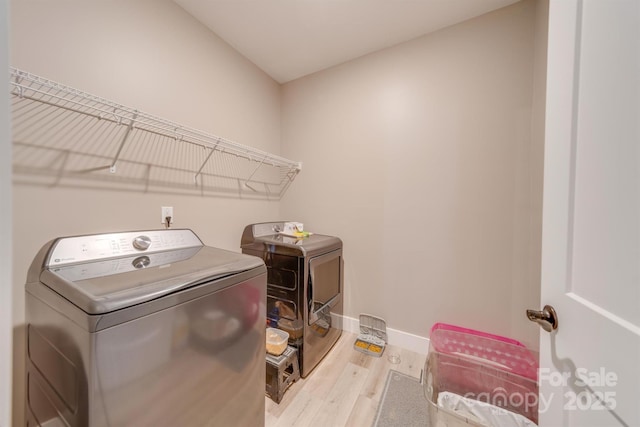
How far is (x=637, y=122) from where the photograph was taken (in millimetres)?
468

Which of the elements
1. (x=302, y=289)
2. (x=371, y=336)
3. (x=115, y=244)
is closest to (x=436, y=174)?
(x=302, y=289)

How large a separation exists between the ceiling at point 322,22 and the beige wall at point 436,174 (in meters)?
0.12

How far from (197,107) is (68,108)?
2.33ft

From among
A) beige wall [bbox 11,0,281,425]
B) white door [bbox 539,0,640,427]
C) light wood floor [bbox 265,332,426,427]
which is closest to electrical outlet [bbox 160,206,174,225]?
beige wall [bbox 11,0,281,425]

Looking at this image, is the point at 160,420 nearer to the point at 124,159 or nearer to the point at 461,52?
the point at 124,159

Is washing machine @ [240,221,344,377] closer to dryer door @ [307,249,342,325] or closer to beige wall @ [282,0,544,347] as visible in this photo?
dryer door @ [307,249,342,325]

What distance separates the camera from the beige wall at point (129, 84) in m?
1.01

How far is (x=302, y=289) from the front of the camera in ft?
5.31

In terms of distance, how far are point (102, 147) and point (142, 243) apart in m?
0.55

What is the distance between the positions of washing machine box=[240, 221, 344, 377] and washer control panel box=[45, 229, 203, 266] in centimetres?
54

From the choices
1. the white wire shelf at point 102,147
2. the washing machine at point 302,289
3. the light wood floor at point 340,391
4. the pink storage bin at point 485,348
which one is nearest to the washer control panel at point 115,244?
the white wire shelf at point 102,147

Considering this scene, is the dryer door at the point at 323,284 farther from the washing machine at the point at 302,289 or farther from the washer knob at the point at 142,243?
the washer knob at the point at 142,243

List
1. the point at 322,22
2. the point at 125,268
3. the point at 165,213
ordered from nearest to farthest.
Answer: the point at 125,268 → the point at 165,213 → the point at 322,22

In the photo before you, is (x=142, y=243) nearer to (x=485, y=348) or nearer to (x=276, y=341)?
(x=276, y=341)
